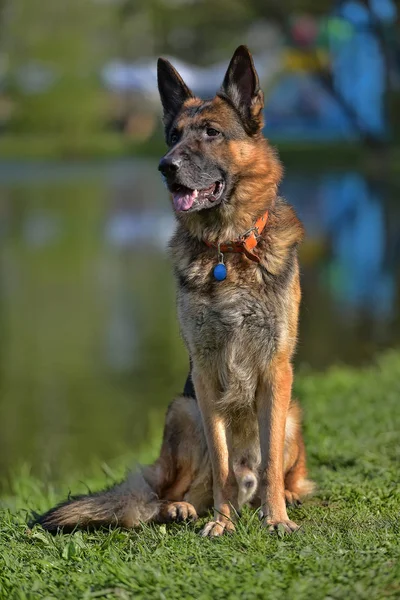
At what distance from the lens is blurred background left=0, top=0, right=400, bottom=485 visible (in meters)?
10.7

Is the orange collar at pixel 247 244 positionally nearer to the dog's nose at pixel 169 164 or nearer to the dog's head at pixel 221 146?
the dog's head at pixel 221 146

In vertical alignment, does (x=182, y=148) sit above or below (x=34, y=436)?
above

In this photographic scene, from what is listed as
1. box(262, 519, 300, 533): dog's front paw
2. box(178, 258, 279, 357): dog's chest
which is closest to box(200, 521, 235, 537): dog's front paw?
box(262, 519, 300, 533): dog's front paw

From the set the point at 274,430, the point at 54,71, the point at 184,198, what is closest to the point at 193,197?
the point at 184,198

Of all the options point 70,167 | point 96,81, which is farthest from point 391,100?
point 96,81

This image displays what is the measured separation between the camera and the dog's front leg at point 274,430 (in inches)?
184

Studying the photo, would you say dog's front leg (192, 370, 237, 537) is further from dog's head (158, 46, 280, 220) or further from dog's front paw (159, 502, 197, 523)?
dog's head (158, 46, 280, 220)

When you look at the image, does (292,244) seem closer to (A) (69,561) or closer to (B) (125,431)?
(A) (69,561)

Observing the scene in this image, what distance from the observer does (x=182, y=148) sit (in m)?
4.71

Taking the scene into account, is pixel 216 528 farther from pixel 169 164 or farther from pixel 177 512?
pixel 169 164

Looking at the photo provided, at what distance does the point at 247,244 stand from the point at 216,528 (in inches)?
54.4

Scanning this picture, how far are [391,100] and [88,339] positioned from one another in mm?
31118

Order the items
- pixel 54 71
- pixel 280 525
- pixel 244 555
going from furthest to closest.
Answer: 1. pixel 54 71
2. pixel 280 525
3. pixel 244 555

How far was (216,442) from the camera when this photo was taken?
188 inches
